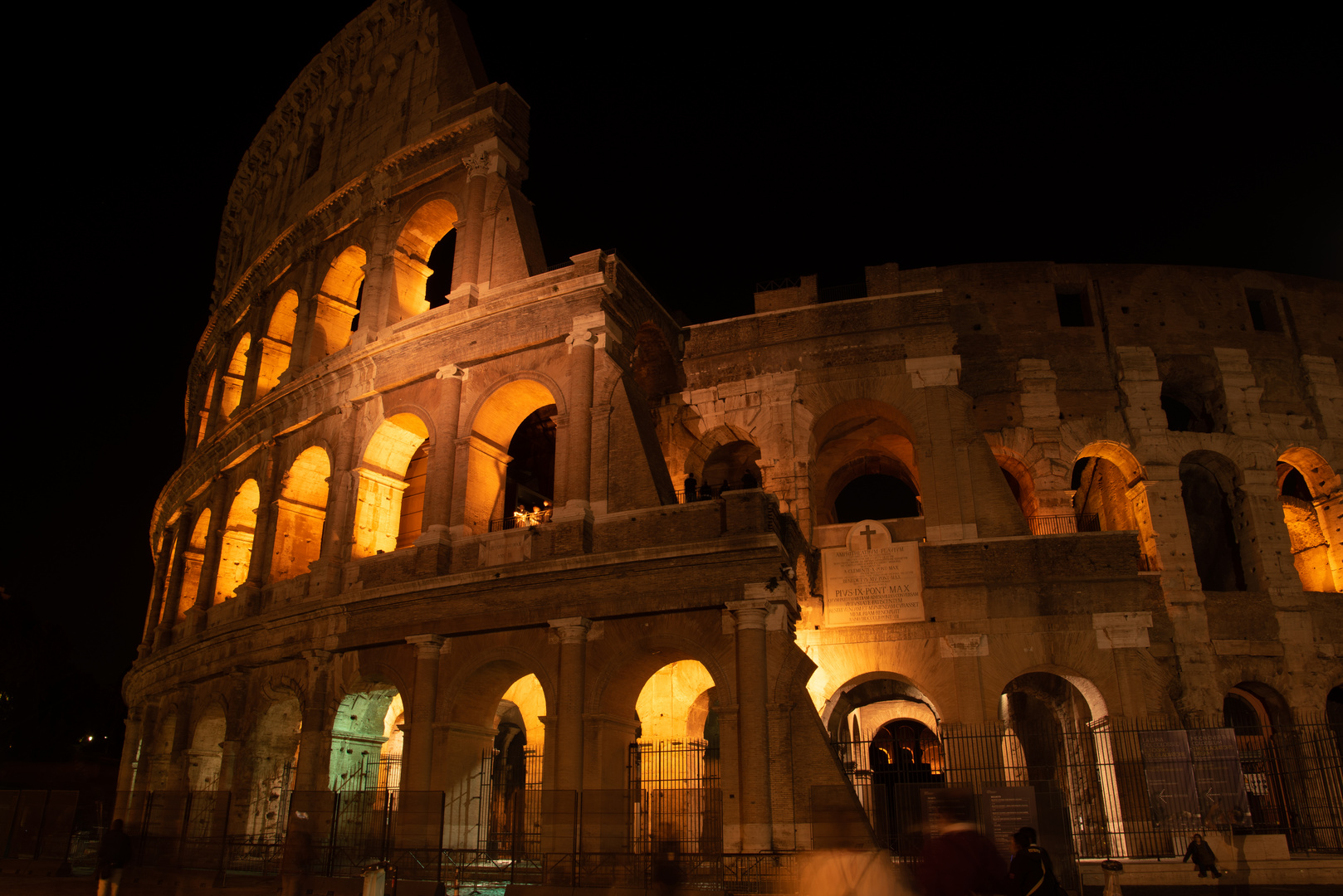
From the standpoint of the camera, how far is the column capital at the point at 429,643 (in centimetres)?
1440

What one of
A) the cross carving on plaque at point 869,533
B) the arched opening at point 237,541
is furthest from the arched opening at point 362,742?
the cross carving on plaque at point 869,533

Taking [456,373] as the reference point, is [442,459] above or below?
below

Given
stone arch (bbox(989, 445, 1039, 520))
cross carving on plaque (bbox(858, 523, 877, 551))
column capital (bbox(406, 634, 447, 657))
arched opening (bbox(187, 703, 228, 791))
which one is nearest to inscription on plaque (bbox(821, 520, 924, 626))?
cross carving on plaque (bbox(858, 523, 877, 551))

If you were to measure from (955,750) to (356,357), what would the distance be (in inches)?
488

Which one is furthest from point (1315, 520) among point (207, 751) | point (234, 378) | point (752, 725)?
point (234, 378)

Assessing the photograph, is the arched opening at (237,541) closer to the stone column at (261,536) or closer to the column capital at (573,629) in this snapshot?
the stone column at (261,536)

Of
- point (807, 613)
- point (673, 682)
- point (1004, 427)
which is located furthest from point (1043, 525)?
point (673, 682)

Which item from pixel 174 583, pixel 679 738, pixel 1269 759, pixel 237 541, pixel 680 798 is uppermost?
pixel 237 541

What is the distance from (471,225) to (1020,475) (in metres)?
Result: 11.6

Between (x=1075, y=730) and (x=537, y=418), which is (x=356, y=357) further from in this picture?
(x=1075, y=730)

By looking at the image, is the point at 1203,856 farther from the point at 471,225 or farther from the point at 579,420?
the point at 471,225

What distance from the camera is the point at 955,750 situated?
14.2 meters

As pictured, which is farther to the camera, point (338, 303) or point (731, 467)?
point (731, 467)

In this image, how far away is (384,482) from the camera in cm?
1730
